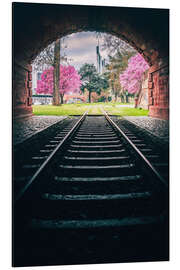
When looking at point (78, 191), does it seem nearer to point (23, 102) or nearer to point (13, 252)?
point (13, 252)

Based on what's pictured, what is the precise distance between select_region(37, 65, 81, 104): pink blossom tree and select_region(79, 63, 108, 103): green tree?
0.33 ft

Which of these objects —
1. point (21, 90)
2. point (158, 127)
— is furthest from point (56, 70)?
point (158, 127)

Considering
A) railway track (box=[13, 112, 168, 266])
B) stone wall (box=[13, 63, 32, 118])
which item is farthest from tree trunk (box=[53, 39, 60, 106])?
railway track (box=[13, 112, 168, 266])

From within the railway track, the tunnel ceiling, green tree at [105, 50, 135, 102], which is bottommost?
the railway track

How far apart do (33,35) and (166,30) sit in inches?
83.2

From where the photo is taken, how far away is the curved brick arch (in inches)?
101

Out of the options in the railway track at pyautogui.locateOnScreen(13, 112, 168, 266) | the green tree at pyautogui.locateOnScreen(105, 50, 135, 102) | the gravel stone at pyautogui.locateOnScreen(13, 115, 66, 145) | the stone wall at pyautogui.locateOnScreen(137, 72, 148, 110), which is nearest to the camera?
the railway track at pyautogui.locateOnScreen(13, 112, 168, 266)

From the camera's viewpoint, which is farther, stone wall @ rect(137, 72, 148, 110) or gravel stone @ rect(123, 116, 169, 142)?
Result: stone wall @ rect(137, 72, 148, 110)

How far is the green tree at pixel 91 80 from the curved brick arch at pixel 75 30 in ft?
2.09

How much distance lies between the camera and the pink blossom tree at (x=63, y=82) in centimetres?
Result: 315

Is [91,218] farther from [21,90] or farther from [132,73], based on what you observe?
[132,73]

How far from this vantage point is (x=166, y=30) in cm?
272

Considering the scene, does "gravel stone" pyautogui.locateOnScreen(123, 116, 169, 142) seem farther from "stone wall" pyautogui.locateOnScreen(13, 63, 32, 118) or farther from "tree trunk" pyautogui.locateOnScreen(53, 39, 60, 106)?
"stone wall" pyautogui.locateOnScreen(13, 63, 32, 118)

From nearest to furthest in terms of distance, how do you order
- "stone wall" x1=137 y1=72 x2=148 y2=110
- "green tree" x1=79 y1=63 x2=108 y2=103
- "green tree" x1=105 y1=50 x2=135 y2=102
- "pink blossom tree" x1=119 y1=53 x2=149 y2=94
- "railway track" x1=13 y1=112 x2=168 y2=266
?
"railway track" x1=13 y1=112 x2=168 y2=266, "green tree" x1=79 y1=63 x2=108 y2=103, "green tree" x1=105 y1=50 x2=135 y2=102, "pink blossom tree" x1=119 y1=53 x2=149 y2=94, "stone wall" x1=137 y1=72 x2=148 y2=110
